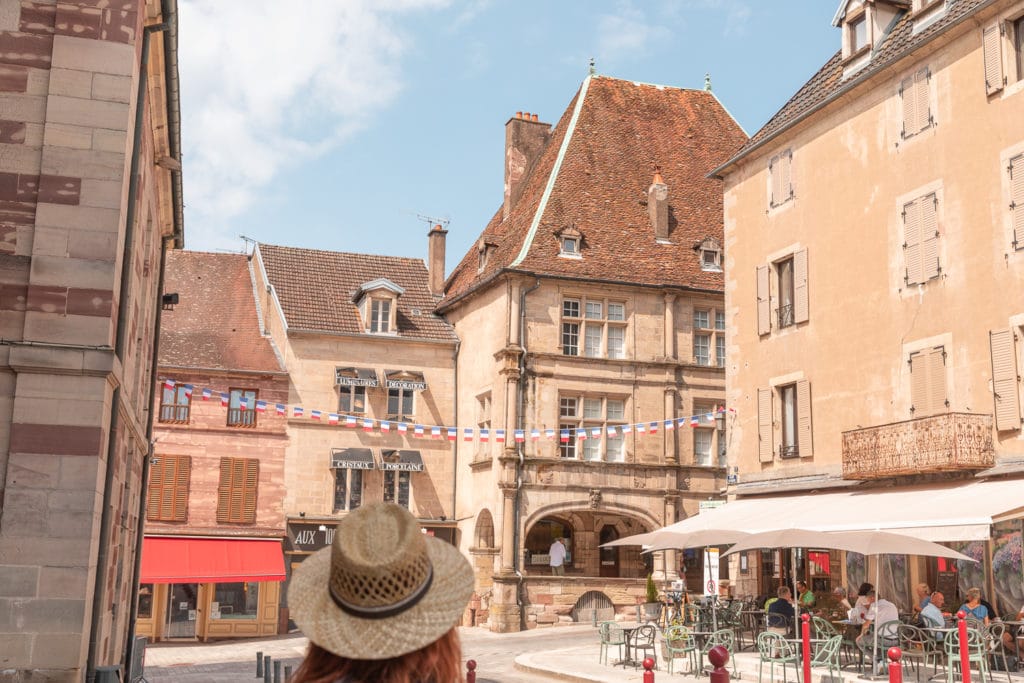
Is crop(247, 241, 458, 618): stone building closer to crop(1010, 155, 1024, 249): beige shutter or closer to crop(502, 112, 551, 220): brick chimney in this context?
crop(502, 112, 551, 220): brick chimney

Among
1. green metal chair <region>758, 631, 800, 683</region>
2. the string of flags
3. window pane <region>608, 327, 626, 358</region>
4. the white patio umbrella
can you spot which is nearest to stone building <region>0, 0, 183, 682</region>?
green metal chair <region>758, 631, 800, 683</region>

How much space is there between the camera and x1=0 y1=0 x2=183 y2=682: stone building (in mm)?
9359

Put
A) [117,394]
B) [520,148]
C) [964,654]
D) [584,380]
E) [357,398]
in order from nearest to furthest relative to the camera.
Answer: [117,394] < [964,654] < [584,380] < [357,398] < [520,148]

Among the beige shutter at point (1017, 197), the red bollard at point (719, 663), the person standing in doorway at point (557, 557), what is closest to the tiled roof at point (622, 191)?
the person standing in doorway at point (557, 557)

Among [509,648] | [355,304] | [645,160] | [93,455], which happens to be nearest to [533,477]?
[509,648]

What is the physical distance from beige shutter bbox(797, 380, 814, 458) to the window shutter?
9.53 feet

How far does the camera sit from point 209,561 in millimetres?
28172

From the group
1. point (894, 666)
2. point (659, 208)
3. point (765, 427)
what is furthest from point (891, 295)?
point (659, 208)

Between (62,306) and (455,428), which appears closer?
(62,306)

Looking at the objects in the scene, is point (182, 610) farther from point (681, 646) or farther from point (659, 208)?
point (659, 208)

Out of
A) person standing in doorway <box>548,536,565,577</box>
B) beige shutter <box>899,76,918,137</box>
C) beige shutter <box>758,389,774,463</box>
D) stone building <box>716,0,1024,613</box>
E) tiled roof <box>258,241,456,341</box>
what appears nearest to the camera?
stone building <box>716,0,1024,613</box>

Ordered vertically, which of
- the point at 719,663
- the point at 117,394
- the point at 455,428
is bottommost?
the point at 719,663

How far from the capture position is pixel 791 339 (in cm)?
2059

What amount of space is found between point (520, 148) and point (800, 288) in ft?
49.6
